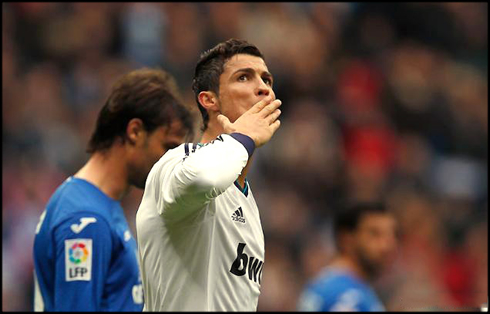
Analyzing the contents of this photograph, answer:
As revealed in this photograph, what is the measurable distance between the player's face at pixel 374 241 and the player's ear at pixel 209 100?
2797mm

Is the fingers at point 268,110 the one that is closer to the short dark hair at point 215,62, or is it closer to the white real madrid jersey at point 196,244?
the white real madrid jersey at point 196,244

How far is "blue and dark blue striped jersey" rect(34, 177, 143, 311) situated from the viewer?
425 centimetres

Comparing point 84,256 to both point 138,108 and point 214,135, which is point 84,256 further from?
point 214,135

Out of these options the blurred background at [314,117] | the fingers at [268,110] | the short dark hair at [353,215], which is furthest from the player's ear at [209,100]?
the blurred background at [314,117]

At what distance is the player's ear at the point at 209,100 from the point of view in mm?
3695

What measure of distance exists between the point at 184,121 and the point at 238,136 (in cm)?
151

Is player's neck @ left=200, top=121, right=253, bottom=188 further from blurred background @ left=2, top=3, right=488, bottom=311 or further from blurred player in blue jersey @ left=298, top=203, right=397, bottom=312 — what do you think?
blurred background @ left=2, top=3, right=488, bottom=311

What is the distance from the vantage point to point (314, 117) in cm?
1139

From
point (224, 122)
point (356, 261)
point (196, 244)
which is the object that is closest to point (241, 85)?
point (224, 122)

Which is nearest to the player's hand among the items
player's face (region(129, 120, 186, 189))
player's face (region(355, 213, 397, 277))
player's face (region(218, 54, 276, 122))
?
player's face (region(218, 54, 276, 122))

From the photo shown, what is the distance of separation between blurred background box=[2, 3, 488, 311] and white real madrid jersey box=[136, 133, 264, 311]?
447cm

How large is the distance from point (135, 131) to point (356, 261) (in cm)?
226

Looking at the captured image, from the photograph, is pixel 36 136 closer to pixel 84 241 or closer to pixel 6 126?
pixel 6 126

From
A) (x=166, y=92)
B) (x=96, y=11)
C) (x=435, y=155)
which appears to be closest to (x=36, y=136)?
(x=96, y=11)
